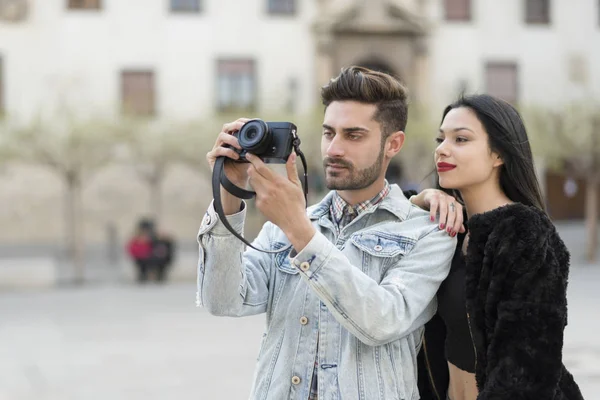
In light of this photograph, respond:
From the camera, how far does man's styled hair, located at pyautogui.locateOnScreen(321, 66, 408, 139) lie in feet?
8.41

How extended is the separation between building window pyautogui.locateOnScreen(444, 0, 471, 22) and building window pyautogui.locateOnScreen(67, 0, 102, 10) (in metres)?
11.6

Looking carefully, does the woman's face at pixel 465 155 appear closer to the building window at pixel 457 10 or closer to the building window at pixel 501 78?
the building window at pixel 501 78

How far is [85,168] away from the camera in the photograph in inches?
749

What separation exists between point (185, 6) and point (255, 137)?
25.6 m

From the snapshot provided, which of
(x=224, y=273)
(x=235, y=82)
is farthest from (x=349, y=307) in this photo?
(x=235, y=82)

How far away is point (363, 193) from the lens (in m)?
2.68

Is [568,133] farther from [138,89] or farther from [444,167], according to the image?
[444,167]

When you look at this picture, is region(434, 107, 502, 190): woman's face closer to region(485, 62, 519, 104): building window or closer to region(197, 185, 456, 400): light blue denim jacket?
region(197, 185, 456, 400): light blue denim jacket

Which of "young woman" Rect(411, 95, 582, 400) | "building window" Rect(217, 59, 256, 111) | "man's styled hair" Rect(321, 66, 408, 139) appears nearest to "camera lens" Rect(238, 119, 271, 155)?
"man's styled hair" Rect(321, 66, 408, 139)

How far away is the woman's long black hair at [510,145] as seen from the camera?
2760 millimetres

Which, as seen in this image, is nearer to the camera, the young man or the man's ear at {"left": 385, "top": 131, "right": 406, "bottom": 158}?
the young man

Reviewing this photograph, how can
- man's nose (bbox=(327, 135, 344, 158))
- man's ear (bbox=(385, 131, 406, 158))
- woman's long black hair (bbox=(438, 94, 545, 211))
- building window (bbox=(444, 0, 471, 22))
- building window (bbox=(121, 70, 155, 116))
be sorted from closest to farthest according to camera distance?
man's nose (bbox=(327, 135, 344, 158)), man's ear (bbox=(385, 131, 406, 158)), woman's long black hair (bbox=(438, 94, 545, 211)), building window (bbox=(121, 70, 155, 116)), building window (bbox=(444, 0, 471, 22))

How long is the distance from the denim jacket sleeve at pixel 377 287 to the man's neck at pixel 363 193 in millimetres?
221

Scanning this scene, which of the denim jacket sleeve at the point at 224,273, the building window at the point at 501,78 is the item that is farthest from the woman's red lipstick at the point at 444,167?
the building window at the point at 501,78
